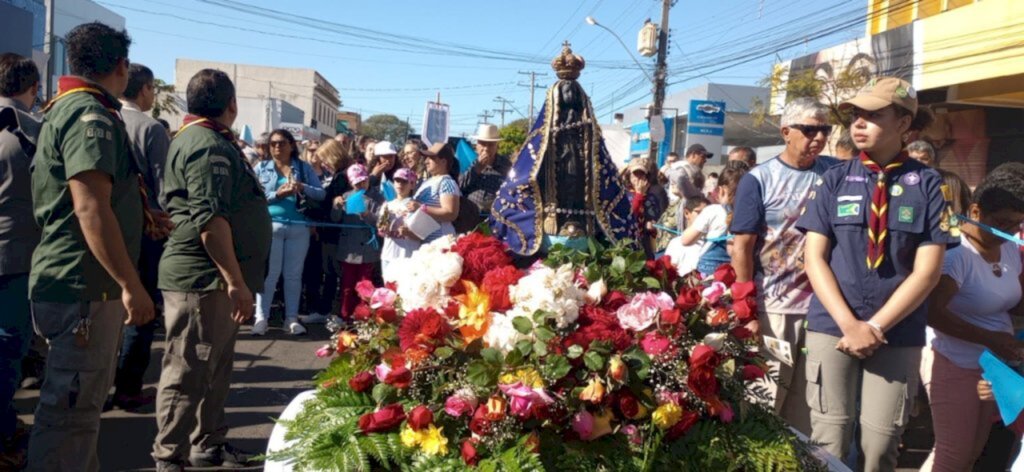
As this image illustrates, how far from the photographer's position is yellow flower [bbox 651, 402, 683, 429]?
7.25ft

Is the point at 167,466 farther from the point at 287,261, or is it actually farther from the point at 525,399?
the point at 287,261

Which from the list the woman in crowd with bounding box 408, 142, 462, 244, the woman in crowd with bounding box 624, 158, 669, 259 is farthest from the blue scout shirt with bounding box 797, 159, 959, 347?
the woman in crowd with bounding box 624, 158, 669, 259

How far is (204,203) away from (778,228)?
2654mm

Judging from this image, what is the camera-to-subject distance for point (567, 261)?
9.18 ft

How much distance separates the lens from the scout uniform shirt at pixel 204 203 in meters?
3.73

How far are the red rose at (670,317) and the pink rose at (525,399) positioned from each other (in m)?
0.43

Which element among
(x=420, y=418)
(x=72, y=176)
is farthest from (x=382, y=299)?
(x=72, y=176)

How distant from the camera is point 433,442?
7.25 feet

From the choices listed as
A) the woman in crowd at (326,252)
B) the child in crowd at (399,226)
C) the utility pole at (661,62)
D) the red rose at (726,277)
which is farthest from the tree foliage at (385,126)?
the red rose at (726,277)

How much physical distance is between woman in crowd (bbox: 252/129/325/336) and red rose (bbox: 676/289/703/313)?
5936mm

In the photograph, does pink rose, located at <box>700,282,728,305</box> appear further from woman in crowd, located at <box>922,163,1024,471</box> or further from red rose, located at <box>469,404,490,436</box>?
woman in crowd, located at <box>922,163,1024,471</box>

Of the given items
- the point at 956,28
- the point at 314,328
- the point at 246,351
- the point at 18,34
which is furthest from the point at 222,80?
the point at 956,28

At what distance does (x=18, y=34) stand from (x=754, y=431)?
39.1 ft

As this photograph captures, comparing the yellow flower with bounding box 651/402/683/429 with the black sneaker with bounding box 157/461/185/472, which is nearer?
the yellow flower with bounding box 651/402/683/429
